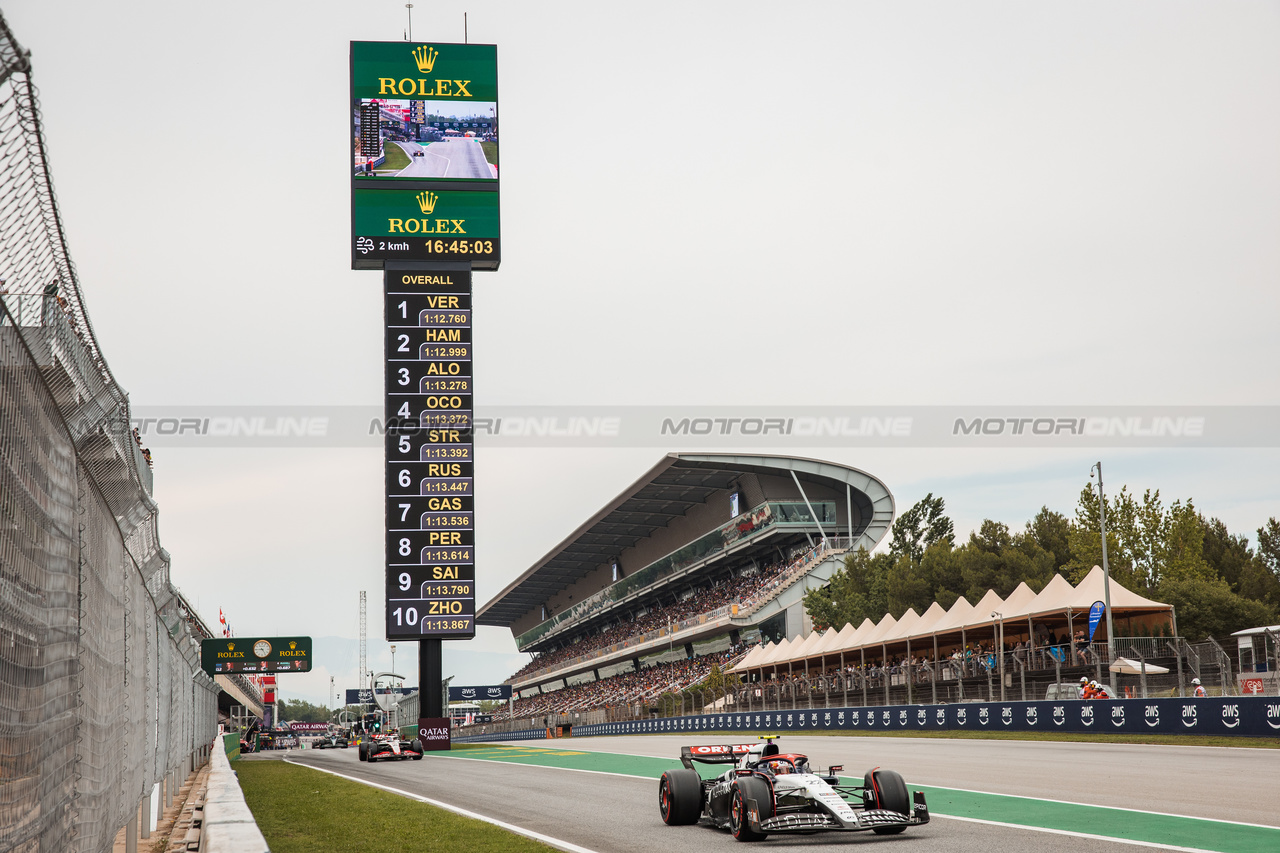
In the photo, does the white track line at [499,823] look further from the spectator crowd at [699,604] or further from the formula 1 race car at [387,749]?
the spectator crowd at [699,604]

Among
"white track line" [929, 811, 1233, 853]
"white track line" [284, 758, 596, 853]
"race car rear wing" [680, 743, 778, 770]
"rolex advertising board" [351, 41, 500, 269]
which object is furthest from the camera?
"rolex advertising board" [351, 41, 500, 269]

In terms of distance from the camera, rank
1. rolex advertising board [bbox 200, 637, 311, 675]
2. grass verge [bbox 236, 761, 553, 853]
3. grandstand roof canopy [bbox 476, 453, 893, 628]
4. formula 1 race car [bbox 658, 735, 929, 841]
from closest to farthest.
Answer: formula 1 race car [bbox 658, 735, 929, 841] < grass verge [bbox 236, 761, 553, 853] < rolex advertising board [bbox 200, 637, 311, 675] < grandstand roof canopy [bbox 476, 453, 893, 628]

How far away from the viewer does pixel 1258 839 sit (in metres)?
9.16

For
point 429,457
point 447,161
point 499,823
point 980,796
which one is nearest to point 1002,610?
point 429,457

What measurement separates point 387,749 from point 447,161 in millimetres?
18736

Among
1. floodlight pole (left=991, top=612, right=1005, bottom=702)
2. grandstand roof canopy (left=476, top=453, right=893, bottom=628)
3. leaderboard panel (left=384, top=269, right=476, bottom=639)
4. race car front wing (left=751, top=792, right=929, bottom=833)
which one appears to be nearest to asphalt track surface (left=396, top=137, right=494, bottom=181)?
leaderboard panel (left=384, top=269, right=476, bottom=639)

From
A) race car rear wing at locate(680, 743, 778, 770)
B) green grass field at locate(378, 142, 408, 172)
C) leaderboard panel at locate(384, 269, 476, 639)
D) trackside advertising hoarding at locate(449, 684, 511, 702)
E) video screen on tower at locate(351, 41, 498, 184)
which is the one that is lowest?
trackside advertising hoarding at locate(449, 684, 511, 702)

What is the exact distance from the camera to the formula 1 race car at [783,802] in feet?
33.1

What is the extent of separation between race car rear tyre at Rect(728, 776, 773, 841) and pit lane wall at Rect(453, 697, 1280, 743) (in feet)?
44.3

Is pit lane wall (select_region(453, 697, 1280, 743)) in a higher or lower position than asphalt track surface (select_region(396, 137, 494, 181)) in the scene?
lower

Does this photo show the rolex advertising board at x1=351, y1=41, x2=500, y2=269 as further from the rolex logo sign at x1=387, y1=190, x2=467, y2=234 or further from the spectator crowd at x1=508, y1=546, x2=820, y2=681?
the spectator crowd at x1=508, y1=546, x2=820, y2=681

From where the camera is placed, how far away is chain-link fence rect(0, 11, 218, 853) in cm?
372

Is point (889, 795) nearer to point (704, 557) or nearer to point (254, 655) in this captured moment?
point (254, 655)

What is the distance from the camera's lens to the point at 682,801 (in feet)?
38.6
